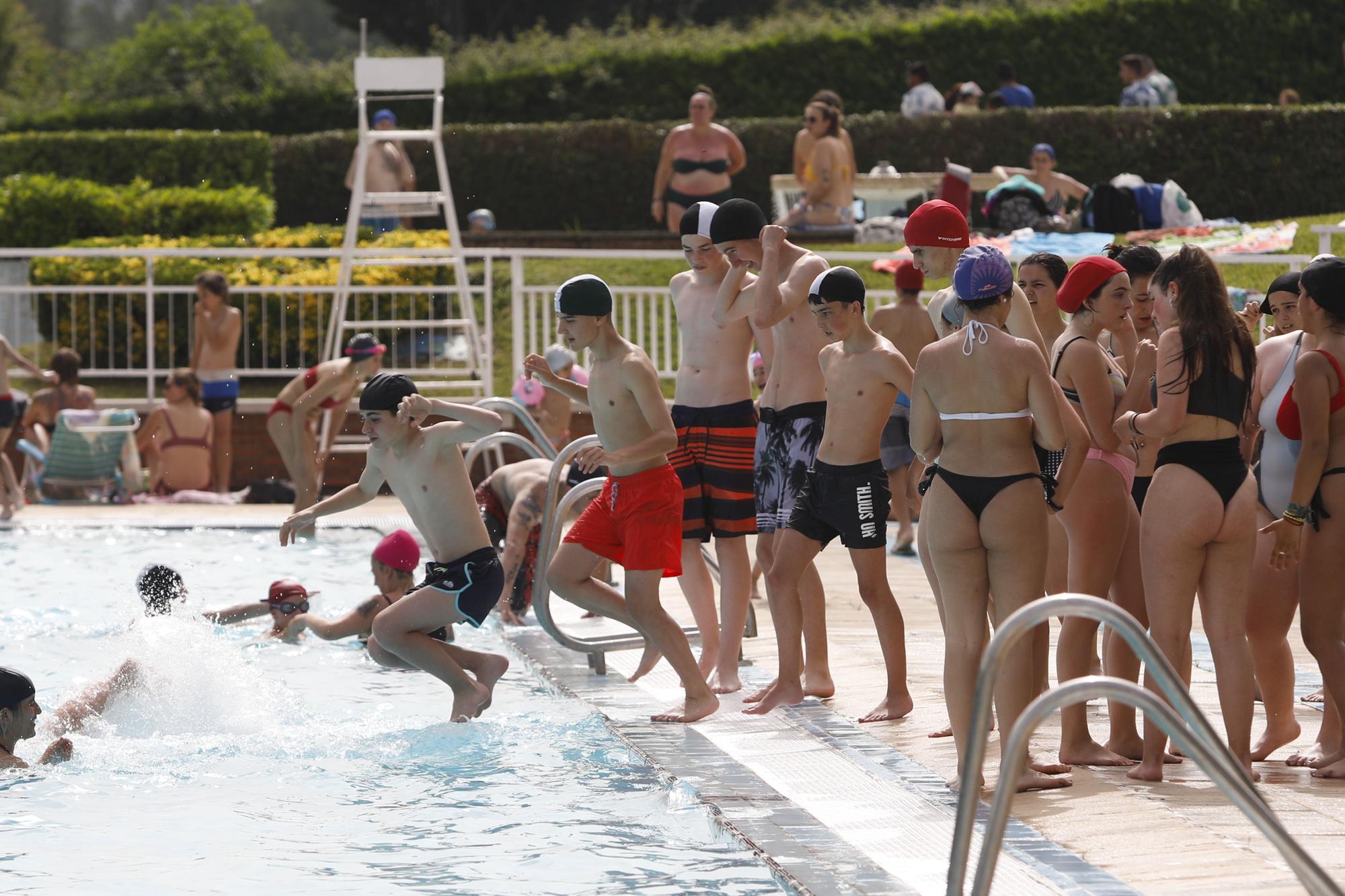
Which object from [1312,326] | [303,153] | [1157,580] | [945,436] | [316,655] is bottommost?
[316,655]

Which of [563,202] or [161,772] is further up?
[563,202]

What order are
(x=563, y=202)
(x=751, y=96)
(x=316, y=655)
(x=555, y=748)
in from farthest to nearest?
(x=751, y=96) → (x=563, y=202) → (x=316, y=655) → (x=555, y=748)

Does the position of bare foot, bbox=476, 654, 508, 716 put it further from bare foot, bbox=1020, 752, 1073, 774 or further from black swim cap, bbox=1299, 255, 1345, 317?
black swim cap, bbox=1299, 255, 1345, 317

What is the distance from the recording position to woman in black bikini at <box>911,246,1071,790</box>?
4.64 meters

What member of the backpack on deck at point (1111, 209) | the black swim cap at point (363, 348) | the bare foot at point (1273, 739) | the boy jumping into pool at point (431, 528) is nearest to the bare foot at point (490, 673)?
the boy jumping into pool at point (431, 528)

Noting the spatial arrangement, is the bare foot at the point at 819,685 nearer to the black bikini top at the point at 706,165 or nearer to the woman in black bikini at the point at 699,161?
the woman in black bikini at the point at 699,161

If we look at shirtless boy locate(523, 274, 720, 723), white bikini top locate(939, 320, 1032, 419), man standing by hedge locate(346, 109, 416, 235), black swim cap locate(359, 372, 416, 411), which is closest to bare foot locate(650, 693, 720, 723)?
shirtless boy locate(523, 274, 720, 723)

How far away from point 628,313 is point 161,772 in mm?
8041

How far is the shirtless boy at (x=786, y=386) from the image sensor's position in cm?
621

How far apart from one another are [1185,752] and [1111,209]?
44.8ft

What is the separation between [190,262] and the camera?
49.7ft

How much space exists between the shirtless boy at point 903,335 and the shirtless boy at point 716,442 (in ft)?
6.52

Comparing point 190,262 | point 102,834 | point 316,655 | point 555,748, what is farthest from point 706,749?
point 190,262

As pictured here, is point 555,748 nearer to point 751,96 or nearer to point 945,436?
point 945,436
